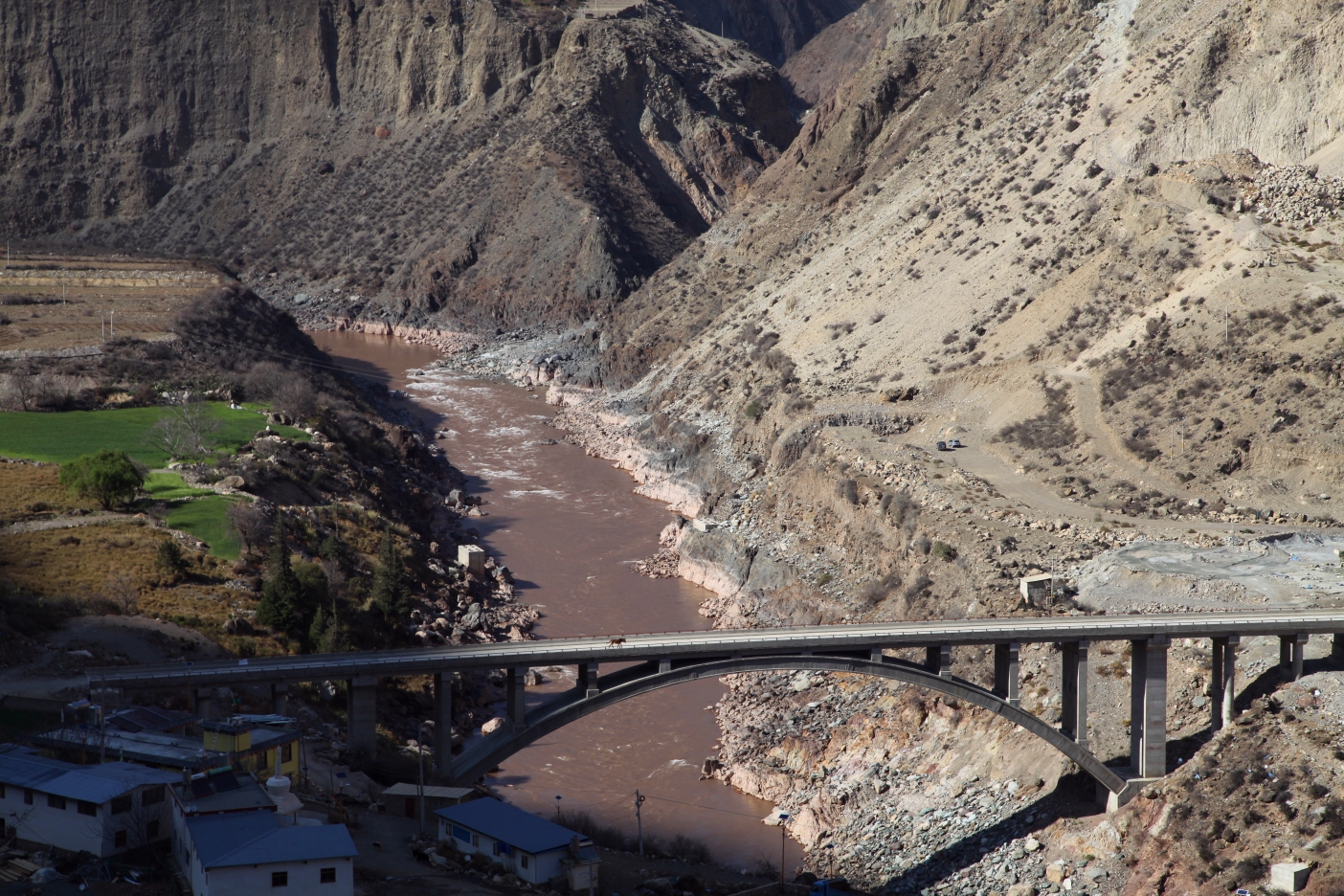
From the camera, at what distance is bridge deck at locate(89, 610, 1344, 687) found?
32.1 m

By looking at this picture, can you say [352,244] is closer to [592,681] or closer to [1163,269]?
[1163,269]

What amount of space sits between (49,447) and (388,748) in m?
27.7

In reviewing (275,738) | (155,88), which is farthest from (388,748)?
(155,88)

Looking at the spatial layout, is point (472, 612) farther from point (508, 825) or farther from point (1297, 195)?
point (1297, 195)

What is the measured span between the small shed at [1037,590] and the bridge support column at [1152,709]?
23.4ft

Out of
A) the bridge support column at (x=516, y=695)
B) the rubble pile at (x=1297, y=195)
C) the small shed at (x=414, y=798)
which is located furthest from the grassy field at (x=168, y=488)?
the rubble pile at (x=1297, y=195)

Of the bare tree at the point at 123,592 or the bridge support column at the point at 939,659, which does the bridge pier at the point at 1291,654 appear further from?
the bare tree at the point at 123,592

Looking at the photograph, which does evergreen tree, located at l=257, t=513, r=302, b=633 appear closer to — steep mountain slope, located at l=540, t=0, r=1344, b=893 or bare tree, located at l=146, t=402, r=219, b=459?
steep mountain slope, located at l=540, t=0, r=1344, b=893

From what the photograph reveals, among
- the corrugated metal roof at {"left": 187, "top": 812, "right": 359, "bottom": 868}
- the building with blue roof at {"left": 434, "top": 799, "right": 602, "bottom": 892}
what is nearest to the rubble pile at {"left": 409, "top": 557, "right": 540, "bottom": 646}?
the building with blue roof at {"left": 434, "top": 799, "right": 602, "bottom": 892}

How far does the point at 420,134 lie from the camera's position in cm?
14050

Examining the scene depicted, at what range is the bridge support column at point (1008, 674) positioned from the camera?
119ft

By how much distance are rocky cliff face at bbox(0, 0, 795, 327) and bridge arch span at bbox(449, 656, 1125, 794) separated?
74.2 meters

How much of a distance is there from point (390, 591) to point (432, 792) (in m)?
15.8

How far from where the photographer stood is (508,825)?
104 feet
